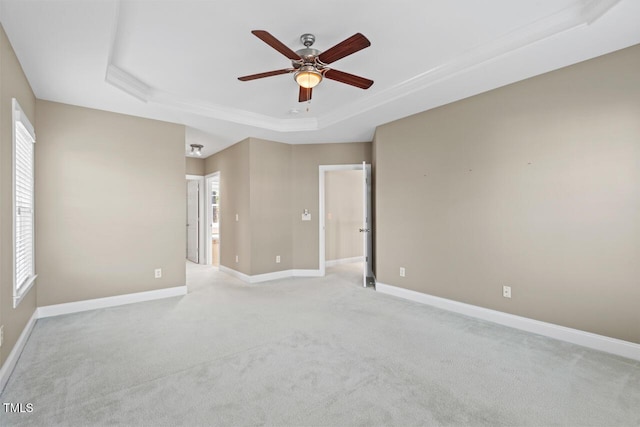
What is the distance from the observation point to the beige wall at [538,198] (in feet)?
8.73

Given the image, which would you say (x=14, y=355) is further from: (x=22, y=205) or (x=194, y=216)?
(x=194, y=216)

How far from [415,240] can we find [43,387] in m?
4.00

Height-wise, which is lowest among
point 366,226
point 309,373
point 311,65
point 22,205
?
point 309,373

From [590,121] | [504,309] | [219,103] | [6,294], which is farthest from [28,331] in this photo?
[590,121]

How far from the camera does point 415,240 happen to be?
4324 millimetres

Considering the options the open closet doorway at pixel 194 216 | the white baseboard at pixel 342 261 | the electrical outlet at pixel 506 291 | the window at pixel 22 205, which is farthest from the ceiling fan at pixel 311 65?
the open closet doorway at pixel 194 216

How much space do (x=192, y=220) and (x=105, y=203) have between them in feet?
12.1

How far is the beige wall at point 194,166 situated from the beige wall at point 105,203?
9.09 ft

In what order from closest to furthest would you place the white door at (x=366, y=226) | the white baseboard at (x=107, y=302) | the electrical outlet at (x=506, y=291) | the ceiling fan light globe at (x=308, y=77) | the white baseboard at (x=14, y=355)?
1. the white baseboard at (x=14, y=355)
2. the ceiling fan light globe at (x=308, y=77)
3. the electrical outlet at (x=506, y=291)
4. the white baseboard at (x=107, y=302)
5. the white door at (x=366, y=226)

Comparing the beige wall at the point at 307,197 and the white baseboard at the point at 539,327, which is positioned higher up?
the beige wall at the point at 307,197

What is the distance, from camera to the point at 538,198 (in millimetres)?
3129

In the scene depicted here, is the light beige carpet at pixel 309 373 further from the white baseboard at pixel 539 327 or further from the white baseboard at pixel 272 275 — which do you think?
the white baseboard at pixel 272 275

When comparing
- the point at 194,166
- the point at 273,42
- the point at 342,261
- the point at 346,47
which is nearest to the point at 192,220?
the point at 194,166

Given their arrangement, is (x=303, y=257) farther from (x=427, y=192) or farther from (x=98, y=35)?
(x=98, y=35)
